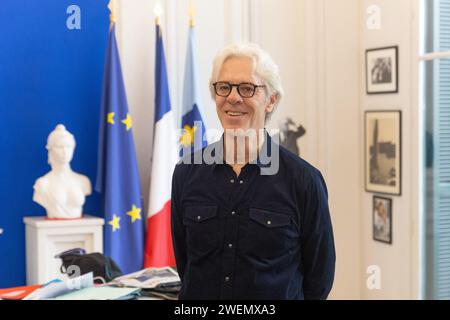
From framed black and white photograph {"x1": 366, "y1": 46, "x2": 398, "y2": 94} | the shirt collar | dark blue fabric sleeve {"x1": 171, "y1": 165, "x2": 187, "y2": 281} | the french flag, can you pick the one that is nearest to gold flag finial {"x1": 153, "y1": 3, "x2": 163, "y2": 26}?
the french flag

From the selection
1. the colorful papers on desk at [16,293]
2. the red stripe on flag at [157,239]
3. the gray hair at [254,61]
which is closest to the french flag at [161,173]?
the red stripe on flag at [157,239]

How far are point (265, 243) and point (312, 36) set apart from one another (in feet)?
13.7

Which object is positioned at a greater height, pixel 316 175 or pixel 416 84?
pixel 416 84

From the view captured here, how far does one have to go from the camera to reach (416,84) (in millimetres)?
5059

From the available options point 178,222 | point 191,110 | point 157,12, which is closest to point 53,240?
point 191,110

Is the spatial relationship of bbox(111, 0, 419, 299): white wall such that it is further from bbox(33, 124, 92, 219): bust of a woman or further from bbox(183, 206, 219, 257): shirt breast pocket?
bbox(183, 206, 219, 257): shirt breast pocket

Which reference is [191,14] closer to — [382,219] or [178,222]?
[382,219]

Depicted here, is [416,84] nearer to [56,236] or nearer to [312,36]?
[312,36]

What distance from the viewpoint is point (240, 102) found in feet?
6.47

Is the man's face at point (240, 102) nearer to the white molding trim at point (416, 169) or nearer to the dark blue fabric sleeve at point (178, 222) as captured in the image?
the dark blue fabric sleeve at point (178, 222)

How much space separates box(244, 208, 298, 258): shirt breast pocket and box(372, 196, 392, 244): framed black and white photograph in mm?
3538

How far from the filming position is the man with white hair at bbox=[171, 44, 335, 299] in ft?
6.50

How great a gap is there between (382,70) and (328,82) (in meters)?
0.60
